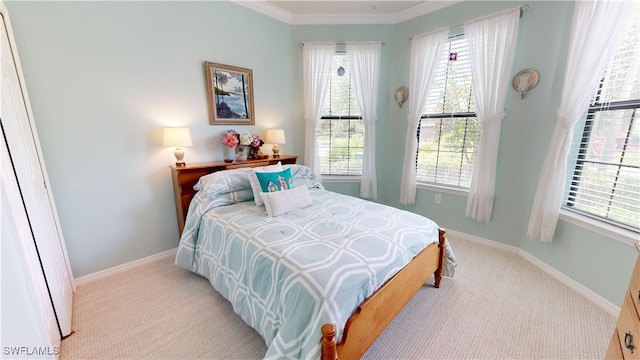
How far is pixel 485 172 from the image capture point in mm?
2627

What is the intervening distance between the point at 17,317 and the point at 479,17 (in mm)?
3933

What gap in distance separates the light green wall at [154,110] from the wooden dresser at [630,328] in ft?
3.66

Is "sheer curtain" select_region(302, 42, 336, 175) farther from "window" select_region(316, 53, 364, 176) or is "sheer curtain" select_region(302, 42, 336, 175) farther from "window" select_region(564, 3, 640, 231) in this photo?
"window" select_region(564, 3, 640, 231)

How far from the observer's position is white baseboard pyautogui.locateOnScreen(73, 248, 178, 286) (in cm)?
209

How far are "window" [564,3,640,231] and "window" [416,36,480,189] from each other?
896 mm

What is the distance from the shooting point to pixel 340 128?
11.5ft

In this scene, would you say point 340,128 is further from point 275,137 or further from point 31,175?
point 31,175

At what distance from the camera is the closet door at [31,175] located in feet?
Answer: 4.51

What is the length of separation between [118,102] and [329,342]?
8.16 ft

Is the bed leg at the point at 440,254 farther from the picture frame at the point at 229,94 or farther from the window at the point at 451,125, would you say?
the picture frame at the point at 229,94

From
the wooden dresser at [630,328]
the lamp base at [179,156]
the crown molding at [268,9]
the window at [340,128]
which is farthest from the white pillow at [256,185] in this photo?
the wooden dresser at [630,328]

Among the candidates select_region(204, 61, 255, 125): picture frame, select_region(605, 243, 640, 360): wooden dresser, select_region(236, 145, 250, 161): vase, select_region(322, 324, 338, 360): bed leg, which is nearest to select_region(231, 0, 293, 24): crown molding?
select_region(204, 61, 255, 125): picture frame

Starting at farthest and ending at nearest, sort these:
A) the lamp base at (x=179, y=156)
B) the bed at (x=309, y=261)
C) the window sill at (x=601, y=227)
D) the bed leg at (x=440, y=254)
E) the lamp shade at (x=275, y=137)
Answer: the lamp shade at (x=275, y=137) → the lamp base at (x=179, y=156) → the bed leg at (x=440, y=254) → the window sill at (x=601, y=227) → the bed at (x=309, y=261)

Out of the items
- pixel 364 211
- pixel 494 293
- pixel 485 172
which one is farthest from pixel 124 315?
pixel 485 172
